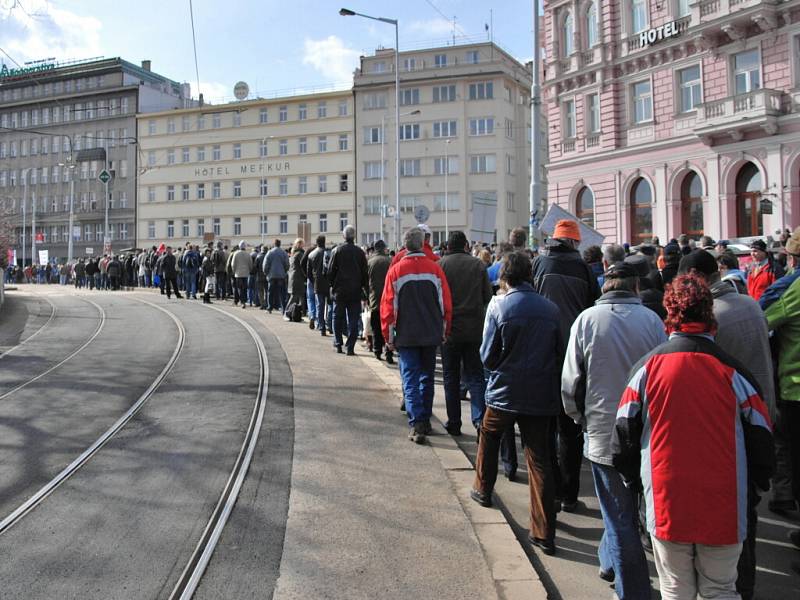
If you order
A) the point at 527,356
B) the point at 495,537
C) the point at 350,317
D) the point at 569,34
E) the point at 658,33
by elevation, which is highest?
the point at 569,34

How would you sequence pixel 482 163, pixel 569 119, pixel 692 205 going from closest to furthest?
1. pixel 692 205
2. pixel 569 119
3. pixel 482 163

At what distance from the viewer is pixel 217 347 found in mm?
13570

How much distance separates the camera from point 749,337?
16.5ft

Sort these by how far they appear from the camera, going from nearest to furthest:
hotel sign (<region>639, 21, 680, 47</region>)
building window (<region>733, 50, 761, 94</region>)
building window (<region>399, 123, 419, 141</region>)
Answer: building window (<region>733, 50, 761, 94</region>) → hotel sign (<region>639, 21, 680, 47</region>) → building window (<region>399, 123, 419, 141</region>)

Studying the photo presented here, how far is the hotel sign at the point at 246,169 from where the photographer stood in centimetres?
6975

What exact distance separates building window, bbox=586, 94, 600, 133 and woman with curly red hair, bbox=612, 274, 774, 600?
3158 cm

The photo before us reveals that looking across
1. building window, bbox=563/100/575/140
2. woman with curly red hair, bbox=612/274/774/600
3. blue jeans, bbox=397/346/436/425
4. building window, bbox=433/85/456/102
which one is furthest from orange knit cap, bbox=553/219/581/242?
building window, bbox=433/85/456/102

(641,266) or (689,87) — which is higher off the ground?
(689,87)

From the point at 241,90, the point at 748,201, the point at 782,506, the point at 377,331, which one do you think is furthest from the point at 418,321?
the point at 241,90

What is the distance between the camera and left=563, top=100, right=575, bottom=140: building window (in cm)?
3444

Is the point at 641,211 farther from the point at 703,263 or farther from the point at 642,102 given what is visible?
the point at 703,263

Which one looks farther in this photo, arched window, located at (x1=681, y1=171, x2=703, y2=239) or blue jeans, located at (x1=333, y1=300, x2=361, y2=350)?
arched window, located at (x1=681, y1=171, x2=703, y2=239)

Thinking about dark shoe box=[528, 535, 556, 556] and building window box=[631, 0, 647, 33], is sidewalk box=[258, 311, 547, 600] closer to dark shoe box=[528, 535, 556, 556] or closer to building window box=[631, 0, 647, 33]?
dark shoe box=[528, 535, 556, 556]

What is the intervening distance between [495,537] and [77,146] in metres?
86.0
